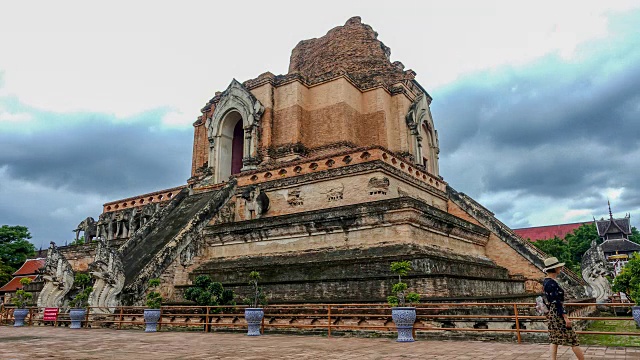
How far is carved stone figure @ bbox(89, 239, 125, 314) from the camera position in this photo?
12.9 meters

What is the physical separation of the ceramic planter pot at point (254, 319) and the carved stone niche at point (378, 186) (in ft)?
18.4

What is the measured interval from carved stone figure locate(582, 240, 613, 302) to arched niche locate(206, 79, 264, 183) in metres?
13.4

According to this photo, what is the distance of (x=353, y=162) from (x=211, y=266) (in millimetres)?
5733

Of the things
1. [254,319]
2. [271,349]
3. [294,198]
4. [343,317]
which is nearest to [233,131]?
[294,198]

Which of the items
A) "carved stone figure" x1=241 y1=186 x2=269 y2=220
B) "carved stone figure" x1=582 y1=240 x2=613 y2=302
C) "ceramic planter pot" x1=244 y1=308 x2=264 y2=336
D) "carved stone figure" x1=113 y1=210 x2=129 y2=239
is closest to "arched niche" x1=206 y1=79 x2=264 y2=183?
"carved stone figure" x1=241 y1=186 x2=269 y2=220

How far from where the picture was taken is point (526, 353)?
6859 millimetres

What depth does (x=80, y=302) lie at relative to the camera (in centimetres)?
1410

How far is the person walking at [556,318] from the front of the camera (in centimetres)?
555

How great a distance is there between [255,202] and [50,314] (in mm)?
7237

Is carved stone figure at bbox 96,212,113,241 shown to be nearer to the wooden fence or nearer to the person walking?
the wooden fence

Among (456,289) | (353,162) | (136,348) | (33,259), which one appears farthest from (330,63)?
(33,259)

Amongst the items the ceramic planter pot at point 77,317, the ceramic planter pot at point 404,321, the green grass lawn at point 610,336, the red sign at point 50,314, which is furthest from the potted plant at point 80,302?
the green grass lawn at point 610,336

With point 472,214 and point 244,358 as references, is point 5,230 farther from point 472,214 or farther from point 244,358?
point 244,358

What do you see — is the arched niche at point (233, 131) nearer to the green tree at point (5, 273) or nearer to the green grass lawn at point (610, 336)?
the green grass lawn at point (610, 336)
